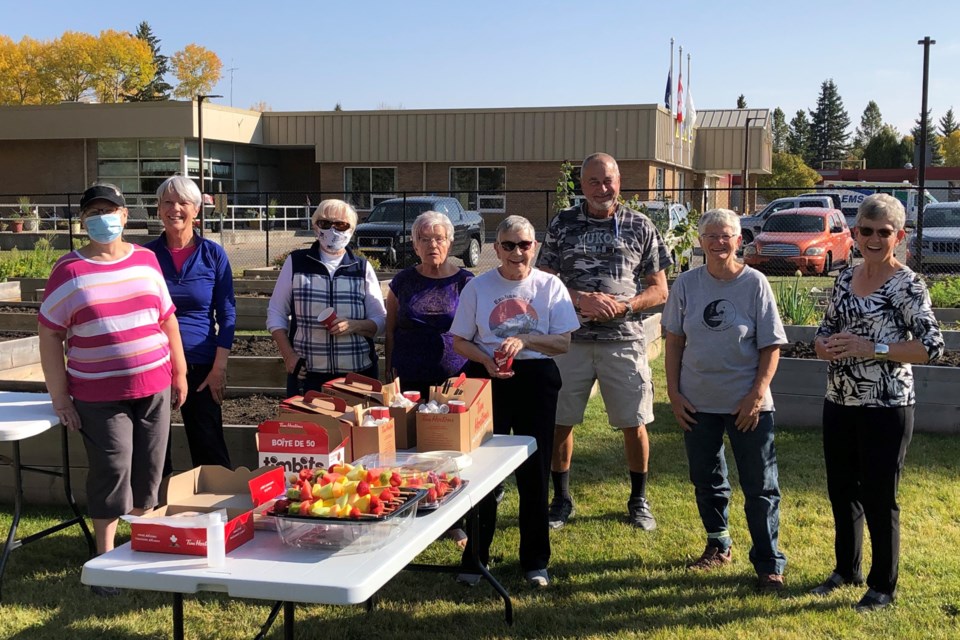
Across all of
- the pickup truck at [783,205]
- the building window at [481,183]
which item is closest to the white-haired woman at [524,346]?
the pickup truck at [783,205]

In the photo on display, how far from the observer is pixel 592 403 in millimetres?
8039

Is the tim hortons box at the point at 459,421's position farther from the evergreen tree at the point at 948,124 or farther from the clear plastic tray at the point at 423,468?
the evergreen tree at the point at 948,124

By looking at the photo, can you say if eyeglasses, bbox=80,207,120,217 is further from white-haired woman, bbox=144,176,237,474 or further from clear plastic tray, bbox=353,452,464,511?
clear plastic tray, bbox=353,452,464,511

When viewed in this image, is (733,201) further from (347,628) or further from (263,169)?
(347,628)

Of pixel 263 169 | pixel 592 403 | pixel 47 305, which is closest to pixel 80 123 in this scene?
pixel 263 169

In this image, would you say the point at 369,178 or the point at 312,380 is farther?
the point at 369,178

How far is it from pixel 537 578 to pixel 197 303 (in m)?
2.11

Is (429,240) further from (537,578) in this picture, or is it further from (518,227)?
(537,578)

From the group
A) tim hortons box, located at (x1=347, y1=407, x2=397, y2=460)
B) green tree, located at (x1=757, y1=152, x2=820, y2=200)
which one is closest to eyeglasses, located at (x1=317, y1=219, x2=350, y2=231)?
tim hortons box, located at (x1=347, y1=407, x2=397, y2=460)

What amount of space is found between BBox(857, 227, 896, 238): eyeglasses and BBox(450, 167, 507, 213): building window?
3000cm

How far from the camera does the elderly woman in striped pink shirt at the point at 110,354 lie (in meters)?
3.90

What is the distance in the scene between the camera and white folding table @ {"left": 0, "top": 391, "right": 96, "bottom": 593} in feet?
13.3

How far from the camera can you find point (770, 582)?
4.29 m

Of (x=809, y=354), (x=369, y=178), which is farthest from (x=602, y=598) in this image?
(x=369, y=178)
